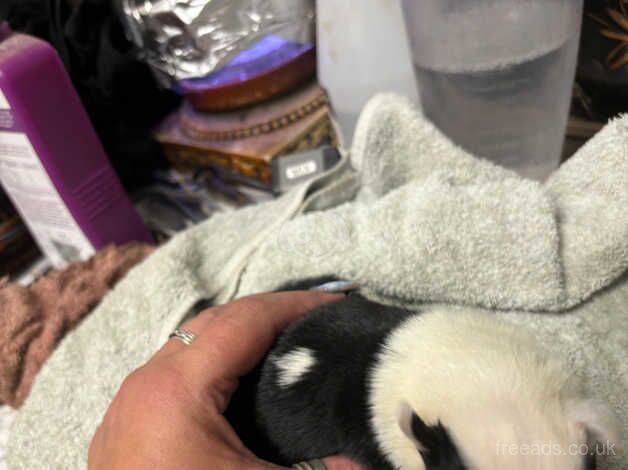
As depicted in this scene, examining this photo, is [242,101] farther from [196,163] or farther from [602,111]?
[602,111]

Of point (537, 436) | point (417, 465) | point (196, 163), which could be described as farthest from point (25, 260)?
point (537, 436)

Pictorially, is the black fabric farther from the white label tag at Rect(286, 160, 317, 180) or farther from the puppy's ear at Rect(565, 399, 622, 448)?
the puppy's ear at Rect(565, 399, 622, 448)

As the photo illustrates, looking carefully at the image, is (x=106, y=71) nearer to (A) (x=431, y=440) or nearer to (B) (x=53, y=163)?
(B) (x=53, y=163)

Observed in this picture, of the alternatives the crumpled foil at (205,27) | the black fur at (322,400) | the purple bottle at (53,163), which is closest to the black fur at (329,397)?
the black fur at (322,400)

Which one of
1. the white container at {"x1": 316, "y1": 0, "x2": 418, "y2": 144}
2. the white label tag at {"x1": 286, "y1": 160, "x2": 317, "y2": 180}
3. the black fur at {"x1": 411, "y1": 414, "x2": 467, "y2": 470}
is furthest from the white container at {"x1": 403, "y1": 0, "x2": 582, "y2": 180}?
the black fur at {"x1": 411, "y1": 414, "x2": 467, "y2": 470}

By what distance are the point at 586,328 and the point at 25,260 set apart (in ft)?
3.67

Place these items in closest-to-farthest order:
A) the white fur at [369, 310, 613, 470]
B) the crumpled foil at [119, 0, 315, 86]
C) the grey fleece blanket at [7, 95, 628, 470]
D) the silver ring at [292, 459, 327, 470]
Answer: the white fur at [369, 310, 613, 470], the silver ring at [292, 459, 327, 470], the grey fleece blanket at [7, 95, 628, 470], the crumpled foil at [119, 0, 315, 86]

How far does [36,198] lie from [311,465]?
0.76m

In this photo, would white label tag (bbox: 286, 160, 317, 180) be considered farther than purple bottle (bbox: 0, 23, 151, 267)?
Yes

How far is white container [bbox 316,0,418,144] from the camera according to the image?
0.97 m

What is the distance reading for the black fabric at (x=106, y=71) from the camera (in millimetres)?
1063

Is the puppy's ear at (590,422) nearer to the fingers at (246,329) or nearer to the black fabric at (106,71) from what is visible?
the fingers at (246,329)

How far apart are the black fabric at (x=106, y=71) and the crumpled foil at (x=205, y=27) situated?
0.05 m

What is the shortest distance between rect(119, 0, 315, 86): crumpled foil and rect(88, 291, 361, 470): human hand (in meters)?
0.61
